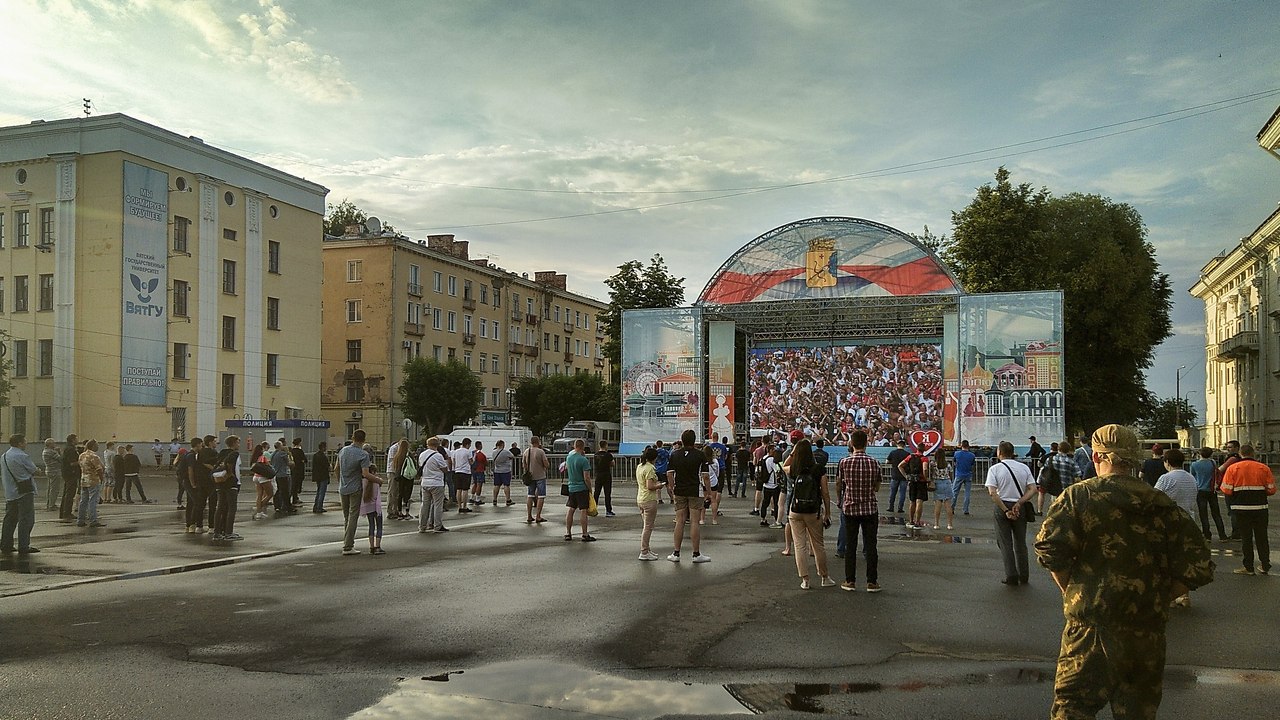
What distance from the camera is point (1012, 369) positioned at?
1425 inches

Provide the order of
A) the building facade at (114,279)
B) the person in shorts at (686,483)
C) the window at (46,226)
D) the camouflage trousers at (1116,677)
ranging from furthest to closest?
the window at (46,226)
the building facade at (114,279)
the person in shorts at (686,483)
the camouflage trousers at (1116,677)

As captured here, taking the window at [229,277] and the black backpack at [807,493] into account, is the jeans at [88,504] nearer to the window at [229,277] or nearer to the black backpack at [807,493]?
the black backpack at [807,493]

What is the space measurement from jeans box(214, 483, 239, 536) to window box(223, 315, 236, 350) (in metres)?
34.4

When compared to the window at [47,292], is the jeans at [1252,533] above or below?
below

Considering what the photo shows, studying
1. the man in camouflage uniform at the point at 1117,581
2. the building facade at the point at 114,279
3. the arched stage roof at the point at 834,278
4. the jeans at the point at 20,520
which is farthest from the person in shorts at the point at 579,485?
the building facade at the point at 114,279

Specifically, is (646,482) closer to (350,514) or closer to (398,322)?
(350,514)

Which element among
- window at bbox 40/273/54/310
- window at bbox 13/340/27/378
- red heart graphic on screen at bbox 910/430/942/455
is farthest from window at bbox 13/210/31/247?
red heart graphic on screen at bbox 910/430/942/455

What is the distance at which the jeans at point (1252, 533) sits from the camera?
12.3 meters

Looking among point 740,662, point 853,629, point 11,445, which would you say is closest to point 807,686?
point 740,662

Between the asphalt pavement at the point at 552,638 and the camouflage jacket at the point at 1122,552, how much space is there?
5.85 ft

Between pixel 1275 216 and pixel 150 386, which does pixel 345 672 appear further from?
pixel 1275 216

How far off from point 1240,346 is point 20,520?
215ft

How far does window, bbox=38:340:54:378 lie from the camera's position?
43.2m

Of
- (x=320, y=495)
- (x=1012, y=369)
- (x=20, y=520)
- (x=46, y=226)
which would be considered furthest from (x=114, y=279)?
(x=1012, y=369)
